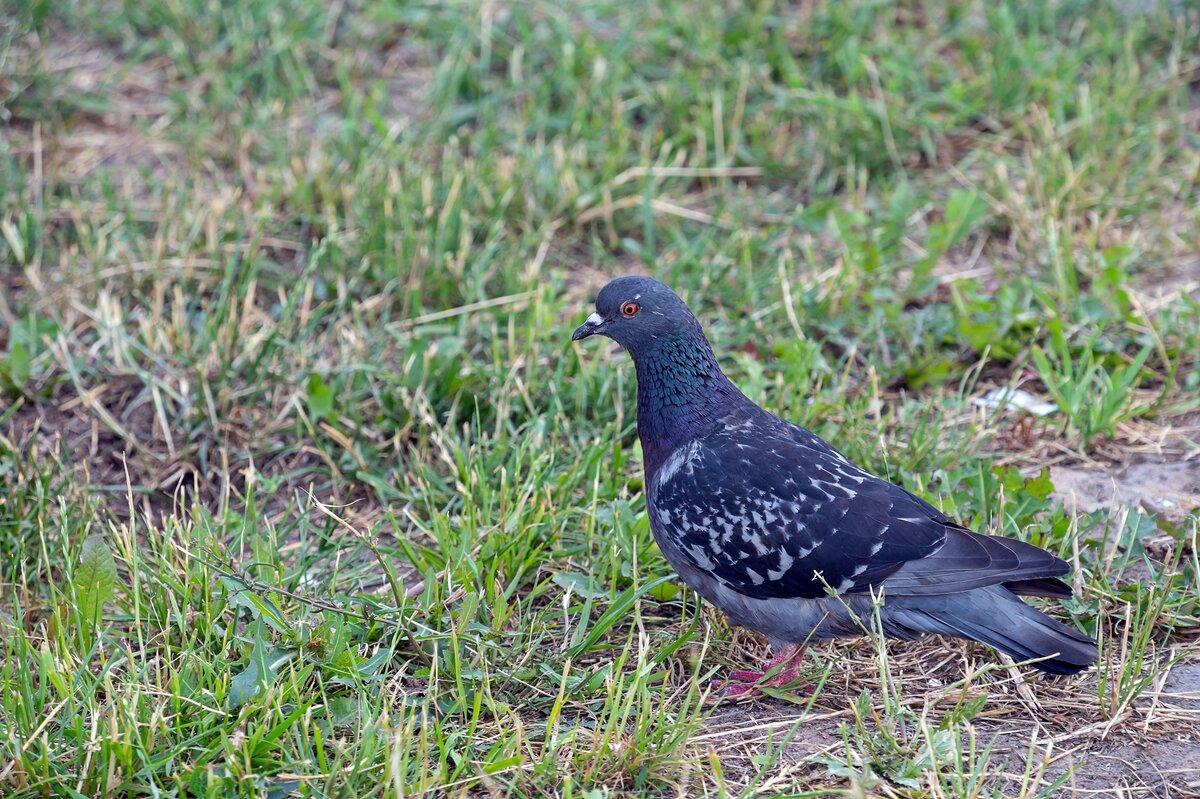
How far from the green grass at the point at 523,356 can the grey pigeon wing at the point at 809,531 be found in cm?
26

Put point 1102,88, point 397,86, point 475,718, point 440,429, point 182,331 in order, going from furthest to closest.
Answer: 1. point 397,86
2. point 1102,88
3. point 182,331
4. point 440,429
5. point 475,718

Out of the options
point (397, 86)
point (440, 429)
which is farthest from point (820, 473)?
point (397, 86)

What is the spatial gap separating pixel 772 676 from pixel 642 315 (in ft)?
3.92

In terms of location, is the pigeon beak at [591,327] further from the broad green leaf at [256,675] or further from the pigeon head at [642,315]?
the broad green leaf at [256,675]

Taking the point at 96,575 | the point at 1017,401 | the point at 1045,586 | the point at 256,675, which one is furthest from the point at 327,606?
the point at 1017,401

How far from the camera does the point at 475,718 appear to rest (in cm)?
297

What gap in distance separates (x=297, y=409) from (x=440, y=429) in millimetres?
583

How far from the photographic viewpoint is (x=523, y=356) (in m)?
4.62

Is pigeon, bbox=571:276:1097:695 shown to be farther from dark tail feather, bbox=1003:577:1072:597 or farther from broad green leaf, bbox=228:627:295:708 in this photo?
broad green leaf, bbox=228:627:295:708

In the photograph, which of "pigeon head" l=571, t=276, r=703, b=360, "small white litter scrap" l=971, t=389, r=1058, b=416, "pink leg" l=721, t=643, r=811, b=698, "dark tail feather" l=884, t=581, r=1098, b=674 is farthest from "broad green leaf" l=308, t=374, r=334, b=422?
"small white litter scrap" l=971, t=389, r=1058, b=416

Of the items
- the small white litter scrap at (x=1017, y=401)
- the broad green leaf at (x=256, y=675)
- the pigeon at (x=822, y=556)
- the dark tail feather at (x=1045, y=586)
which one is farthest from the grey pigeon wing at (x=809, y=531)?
the small white litter scrap at (x=1017, y=401)

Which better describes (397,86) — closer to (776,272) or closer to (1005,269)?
(776,272)

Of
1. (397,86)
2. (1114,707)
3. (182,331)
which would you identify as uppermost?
(397,86)

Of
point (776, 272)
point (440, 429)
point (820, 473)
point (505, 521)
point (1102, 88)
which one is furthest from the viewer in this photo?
point (1102, 88)
